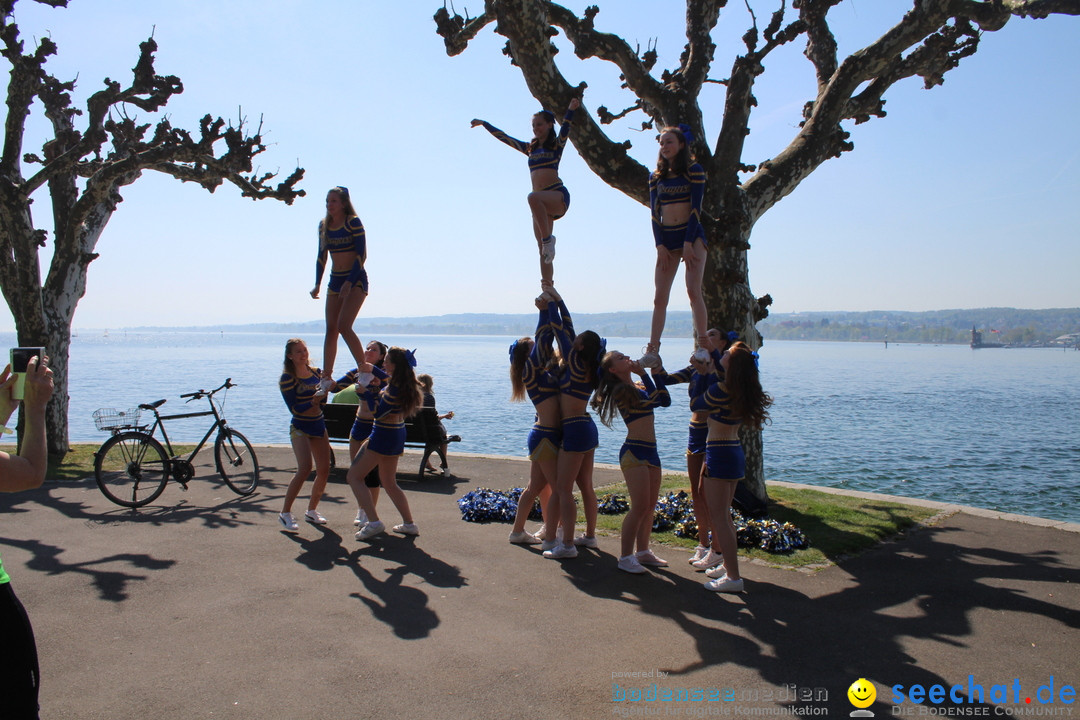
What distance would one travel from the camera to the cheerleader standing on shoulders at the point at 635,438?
679 cm

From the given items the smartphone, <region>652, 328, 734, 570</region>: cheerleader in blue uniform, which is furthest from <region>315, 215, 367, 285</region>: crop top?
the smartphone

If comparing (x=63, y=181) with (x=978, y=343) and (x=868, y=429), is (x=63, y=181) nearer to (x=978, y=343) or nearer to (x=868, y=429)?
(x=868, y=429)

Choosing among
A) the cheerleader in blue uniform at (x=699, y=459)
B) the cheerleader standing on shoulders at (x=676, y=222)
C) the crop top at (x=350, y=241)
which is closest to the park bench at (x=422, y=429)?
the crop top at (x=350, y=241)

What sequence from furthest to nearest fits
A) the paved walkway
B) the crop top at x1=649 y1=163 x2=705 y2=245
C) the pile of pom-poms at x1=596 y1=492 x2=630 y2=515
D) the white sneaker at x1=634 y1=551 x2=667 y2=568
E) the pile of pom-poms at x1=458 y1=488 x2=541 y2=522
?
the pile of pom-poms at x1=596 y1=492 x2=630 y2=515, the pile of pom-poms at x1=458 y1=488 x2=541 y2=522, the crop top at x1=649 y1=163 x2=705 y2=245, the white sneaker at x1=634 y1=551 x2=667 y2=568, the paved walkway

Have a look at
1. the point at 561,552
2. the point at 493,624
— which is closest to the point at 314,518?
the point at 561,552

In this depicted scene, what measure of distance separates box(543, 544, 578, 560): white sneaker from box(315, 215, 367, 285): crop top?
3.75 metres

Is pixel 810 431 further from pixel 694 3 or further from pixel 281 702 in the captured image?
pixel 281 702

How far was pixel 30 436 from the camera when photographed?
118 inches

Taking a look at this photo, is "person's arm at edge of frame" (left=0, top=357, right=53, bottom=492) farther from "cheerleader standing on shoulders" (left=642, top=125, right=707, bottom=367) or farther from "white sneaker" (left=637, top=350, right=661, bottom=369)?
"cheerleader standing on shoulders" (left=642, top=125, right=707, bottom=367)

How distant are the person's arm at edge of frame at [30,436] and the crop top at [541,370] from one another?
15.9 feet

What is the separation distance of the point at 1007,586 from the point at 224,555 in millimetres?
7234

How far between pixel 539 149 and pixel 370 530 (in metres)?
4.47

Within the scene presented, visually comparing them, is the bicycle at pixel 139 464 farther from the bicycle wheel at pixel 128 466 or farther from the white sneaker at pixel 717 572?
the white sneaker at pixel 717 572

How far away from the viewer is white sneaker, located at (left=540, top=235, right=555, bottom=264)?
25.3 ft
